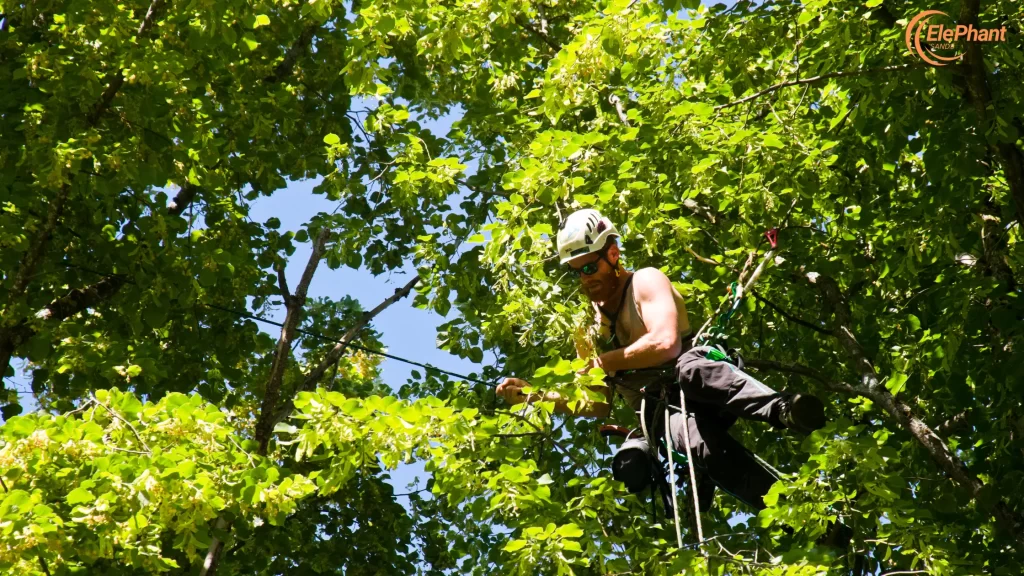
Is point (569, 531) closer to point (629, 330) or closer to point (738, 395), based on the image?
point (738, 395)

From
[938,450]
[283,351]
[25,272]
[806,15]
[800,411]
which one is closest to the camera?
[800,411]

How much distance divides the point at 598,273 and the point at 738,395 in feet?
2.84

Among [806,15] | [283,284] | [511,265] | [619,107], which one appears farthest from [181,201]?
[806,15]

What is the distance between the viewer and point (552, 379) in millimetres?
4637

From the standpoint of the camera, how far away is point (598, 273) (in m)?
5.15

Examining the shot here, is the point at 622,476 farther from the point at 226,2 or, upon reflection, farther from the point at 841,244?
the point at 226,2

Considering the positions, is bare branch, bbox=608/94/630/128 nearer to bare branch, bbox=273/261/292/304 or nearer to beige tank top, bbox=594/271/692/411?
beige tank top, bbox=594/271/692/411

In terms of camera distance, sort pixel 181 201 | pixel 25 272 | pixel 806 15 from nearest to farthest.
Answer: pixel 806 15 → pixel 25 272 → pixel 181 201

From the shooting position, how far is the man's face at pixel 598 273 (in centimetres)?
514

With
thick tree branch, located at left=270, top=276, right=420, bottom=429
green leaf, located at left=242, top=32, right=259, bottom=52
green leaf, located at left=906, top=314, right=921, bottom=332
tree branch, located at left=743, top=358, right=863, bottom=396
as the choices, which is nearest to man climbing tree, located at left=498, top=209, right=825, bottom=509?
tree branch, located at left=743, top=358, right=863, bottom=396

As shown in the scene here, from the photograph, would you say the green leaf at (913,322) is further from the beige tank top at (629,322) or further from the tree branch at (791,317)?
the beige tank top at (629,322)

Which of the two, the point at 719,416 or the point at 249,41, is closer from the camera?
the point at 719,416

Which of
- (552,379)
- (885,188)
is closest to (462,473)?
(552,379)

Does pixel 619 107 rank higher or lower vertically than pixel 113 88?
lower
